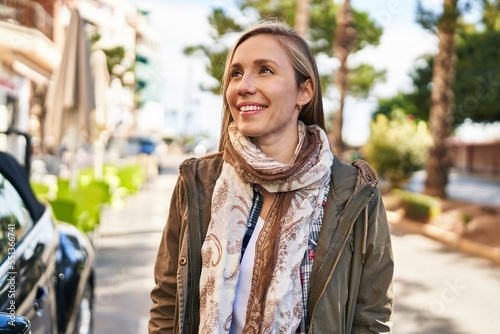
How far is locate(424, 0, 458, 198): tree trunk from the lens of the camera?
15.2 metres

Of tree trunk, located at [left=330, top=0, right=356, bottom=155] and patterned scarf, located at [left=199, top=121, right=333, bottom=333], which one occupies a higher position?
tree trunk, located at [left=330, top=0, right=356, bottom=155]

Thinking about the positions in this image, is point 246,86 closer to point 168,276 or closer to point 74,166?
point 168,276

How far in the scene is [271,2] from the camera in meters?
30.0

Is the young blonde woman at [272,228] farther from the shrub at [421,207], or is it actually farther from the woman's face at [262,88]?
the shrub at [421,207]

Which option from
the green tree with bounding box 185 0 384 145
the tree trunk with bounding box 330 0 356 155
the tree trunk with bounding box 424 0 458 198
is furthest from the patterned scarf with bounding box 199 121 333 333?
the green tree with bounding box 185 0 384 145

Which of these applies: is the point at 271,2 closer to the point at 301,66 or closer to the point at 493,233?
the point at 493,233

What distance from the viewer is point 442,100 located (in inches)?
615

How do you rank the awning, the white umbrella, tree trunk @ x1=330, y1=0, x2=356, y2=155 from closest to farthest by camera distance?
the white umbrella, the awning, tree trunk @ x1=330, y1=0, x2=356, y2=155

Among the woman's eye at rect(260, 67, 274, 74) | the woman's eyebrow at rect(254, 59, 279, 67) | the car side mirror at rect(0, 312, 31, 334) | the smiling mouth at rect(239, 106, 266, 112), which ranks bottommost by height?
the car side mirror at rect(0, 312, 31, 334)

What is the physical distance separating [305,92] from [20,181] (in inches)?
78.3

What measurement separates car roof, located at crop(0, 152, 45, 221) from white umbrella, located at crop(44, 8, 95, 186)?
18.9 feet

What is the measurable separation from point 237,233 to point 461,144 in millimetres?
55975

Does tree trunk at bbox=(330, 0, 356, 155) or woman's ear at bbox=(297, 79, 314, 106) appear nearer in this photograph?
woman's ear at bbox=(297, 79, 314, 106)

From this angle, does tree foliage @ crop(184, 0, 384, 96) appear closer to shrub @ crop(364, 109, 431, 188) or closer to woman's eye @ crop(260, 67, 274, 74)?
shrub @ crop(364, 109, 431, 188)
